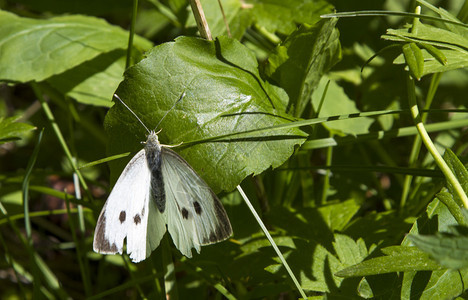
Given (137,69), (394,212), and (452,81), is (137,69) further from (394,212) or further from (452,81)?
(452,81)

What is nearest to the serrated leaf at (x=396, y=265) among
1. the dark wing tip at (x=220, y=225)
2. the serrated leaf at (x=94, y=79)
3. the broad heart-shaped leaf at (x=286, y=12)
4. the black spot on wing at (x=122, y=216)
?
the dark wing tip at (x=220, y=225)

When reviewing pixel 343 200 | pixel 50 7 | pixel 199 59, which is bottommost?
pixel 343 200

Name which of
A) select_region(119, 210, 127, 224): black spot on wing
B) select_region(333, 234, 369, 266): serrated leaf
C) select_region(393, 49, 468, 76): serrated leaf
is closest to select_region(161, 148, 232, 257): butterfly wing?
select_region(119, 210, 127, 224): black spot on wing

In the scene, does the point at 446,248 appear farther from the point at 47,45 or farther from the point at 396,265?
the point at 47,45

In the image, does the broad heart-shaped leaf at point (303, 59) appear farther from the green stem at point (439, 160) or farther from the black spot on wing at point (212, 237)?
the black spot on wing at point (212, 237)

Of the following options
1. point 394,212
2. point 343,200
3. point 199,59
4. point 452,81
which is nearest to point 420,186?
point 394,212

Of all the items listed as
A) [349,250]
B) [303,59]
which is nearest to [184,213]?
[349,250]
